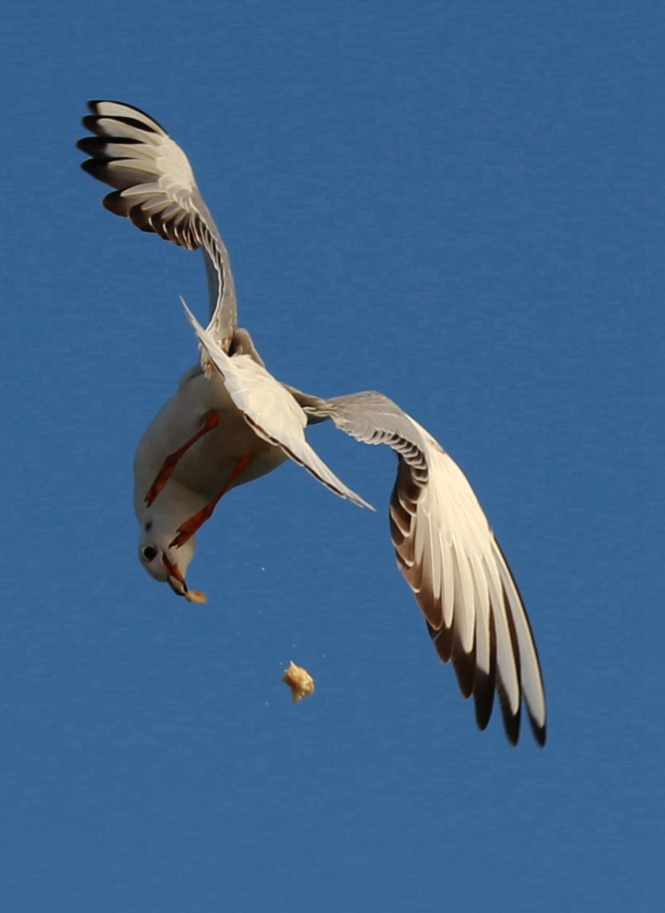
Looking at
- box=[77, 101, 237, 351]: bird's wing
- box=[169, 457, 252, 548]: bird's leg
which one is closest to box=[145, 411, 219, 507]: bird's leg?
box=[169, 457, 252, 548]: bird's leg

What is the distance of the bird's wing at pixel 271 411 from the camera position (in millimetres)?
7692

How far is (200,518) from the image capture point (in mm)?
9055

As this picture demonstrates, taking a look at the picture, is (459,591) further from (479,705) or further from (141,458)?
(141,458)

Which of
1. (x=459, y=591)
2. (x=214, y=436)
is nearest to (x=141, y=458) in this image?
(x=214, y=436)

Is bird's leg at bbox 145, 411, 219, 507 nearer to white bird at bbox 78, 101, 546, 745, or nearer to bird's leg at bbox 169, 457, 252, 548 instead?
white bird at bbox 78, 101, 546, 745

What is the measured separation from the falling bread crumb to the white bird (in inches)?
27.5

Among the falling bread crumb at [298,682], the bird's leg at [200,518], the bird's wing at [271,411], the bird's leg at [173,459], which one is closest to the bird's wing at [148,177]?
the bird's leg at [173,459]

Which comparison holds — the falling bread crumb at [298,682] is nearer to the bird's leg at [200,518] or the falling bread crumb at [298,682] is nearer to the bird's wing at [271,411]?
the bird's leg at [200,518]

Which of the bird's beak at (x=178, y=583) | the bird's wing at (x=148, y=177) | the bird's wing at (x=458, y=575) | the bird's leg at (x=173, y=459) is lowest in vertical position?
the bird's beak at (x=178, y=583)

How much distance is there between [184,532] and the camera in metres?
8.99

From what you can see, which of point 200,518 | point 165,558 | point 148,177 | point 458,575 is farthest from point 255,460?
point 148,177

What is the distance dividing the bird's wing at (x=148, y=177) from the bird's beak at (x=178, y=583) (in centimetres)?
147

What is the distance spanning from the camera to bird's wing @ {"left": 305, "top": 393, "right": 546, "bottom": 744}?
948 cm

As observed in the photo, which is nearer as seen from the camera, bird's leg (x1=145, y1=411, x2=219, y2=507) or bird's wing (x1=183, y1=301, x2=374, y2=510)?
bird's wing (x1=183, y1=301, x2=374, y2=510)
